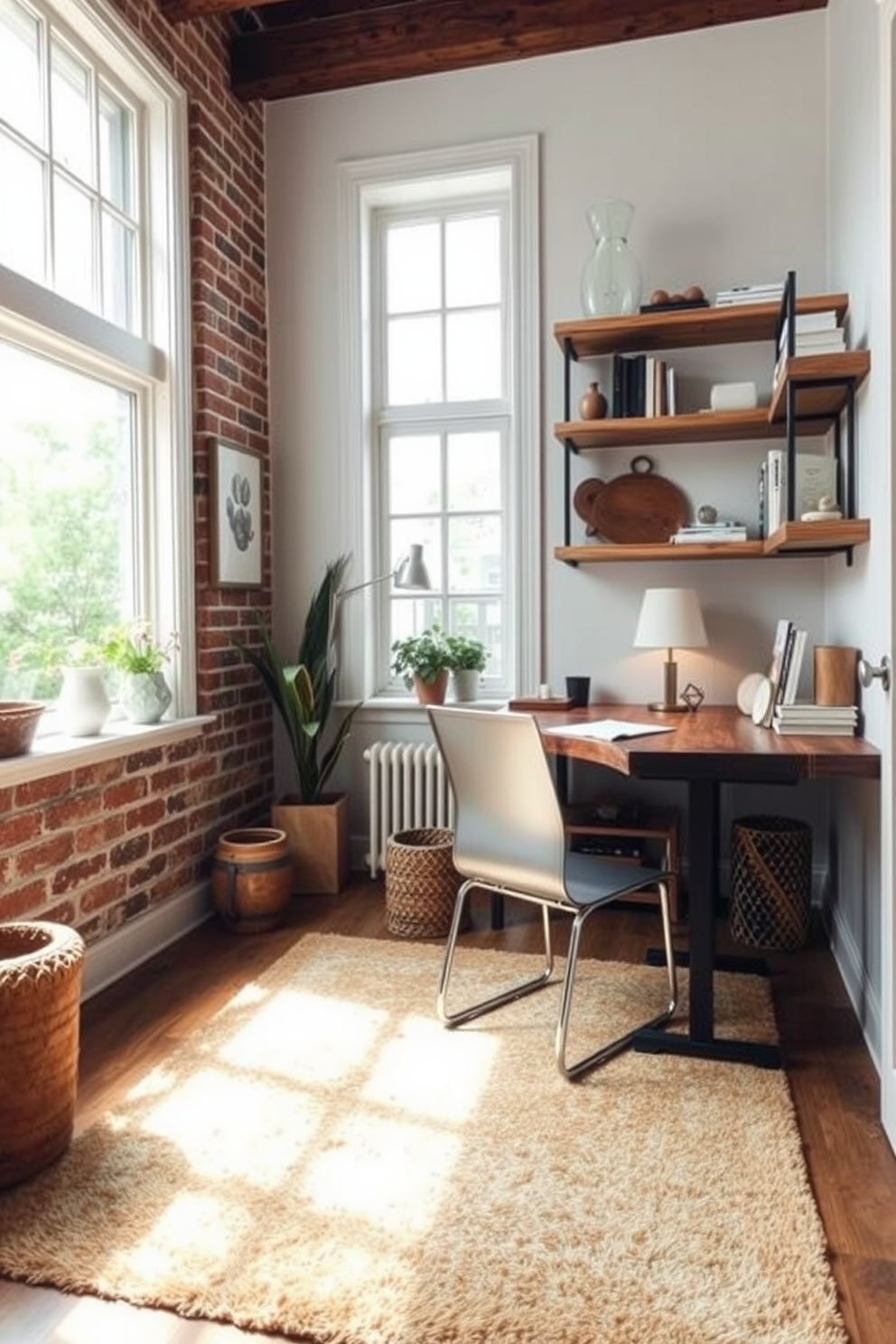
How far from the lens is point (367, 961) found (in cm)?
275

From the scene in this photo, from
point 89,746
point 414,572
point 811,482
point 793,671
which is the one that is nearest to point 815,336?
point 811,482

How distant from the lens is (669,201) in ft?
10.9

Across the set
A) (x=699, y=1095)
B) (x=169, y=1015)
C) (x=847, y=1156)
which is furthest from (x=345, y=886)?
(x=847, y=1156)

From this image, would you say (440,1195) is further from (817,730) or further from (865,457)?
(865,457)

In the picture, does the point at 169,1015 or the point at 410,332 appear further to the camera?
the point at 410,332

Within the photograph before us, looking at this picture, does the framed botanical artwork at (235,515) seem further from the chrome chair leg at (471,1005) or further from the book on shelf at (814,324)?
the book on shelf at (814,324)

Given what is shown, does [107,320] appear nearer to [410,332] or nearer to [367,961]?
[410,332]

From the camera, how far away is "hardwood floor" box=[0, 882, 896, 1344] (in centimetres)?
138

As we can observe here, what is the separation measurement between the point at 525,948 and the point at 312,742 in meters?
1.10

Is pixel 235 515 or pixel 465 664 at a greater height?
pixel 235 515

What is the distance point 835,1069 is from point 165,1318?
1528 millimetres

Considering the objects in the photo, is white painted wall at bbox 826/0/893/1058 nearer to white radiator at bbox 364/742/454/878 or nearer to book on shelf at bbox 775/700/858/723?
book on shelf at bbox 775/700/858/723

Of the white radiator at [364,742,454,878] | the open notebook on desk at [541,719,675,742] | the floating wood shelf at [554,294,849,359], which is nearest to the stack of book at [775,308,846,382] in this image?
the floating wood shelf at [554,294,849,359]

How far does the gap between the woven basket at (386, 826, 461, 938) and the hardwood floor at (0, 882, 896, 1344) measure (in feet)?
0.31
